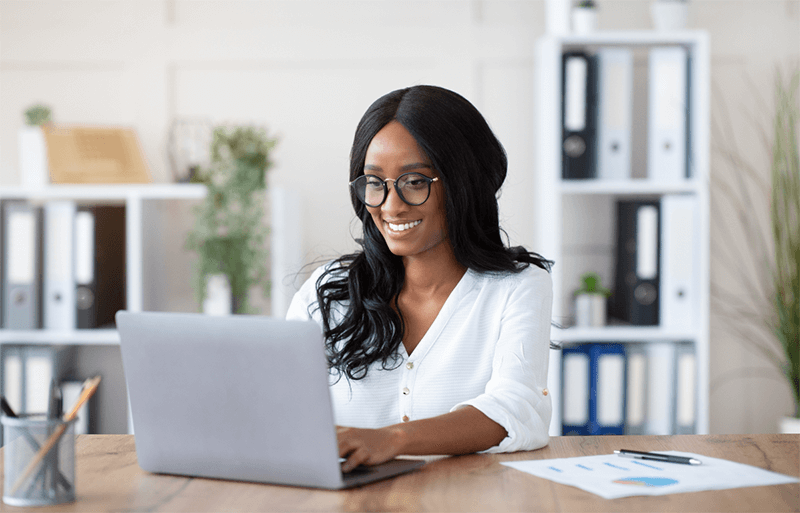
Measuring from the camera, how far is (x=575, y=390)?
99.0 inches

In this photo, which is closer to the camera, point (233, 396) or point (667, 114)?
point (233, 396)

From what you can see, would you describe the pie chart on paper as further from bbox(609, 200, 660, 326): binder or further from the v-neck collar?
bbox(609, 200, 660, 326): binder

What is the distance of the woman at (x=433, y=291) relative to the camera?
4.54ft

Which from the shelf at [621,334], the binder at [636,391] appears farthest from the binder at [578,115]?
the binder at [636,391]

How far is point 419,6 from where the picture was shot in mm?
2754

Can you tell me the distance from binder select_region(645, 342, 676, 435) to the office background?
0.33 metres

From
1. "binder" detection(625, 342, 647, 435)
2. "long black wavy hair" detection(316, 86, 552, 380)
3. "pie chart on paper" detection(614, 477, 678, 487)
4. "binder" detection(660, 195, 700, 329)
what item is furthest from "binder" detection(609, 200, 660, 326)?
"pie chart on paper" detection(614, 477, 678, 487)

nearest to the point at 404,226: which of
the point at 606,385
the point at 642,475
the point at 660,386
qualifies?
the point at 642,475

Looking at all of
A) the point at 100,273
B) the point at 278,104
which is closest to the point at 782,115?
the point at 278,104

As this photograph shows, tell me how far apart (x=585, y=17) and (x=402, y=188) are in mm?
1404

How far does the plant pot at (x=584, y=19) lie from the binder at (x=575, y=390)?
1.04 metres

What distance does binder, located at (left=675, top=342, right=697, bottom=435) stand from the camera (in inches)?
98.8

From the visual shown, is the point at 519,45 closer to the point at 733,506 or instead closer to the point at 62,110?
the point at 62,110

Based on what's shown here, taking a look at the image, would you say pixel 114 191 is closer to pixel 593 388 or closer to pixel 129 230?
pixel 129 230
